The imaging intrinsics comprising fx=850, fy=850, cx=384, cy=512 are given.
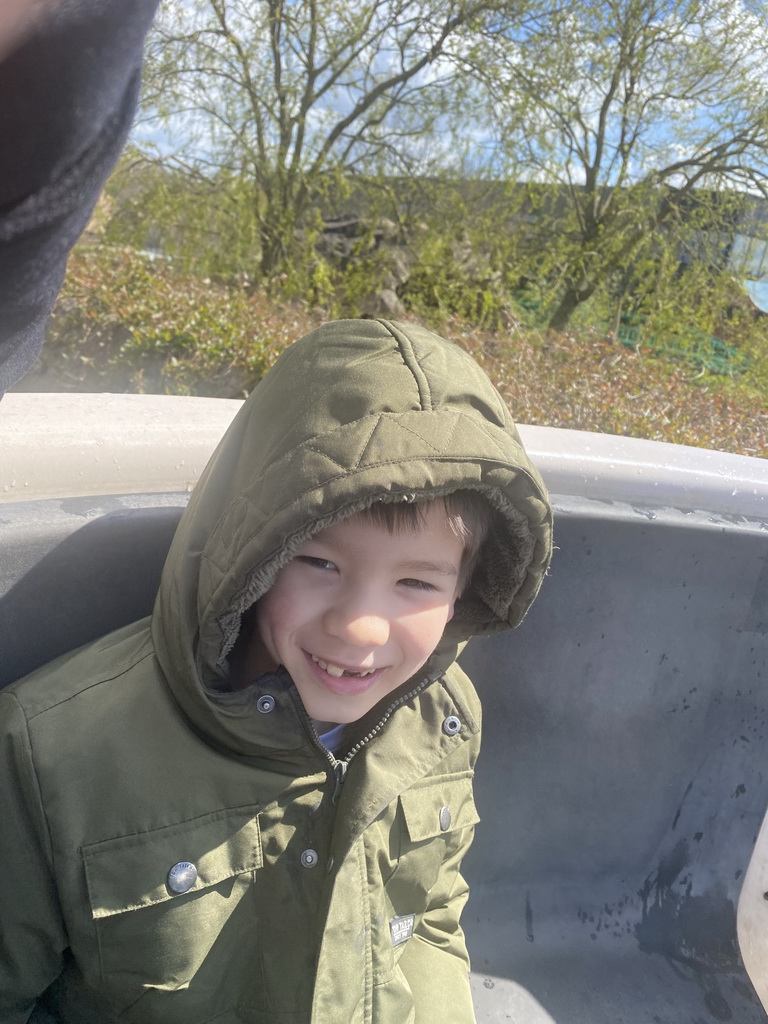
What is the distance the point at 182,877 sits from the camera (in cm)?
104

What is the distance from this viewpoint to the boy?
96cm

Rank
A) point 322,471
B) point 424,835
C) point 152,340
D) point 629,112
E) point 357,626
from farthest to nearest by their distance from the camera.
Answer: point 629,112, point 152,340, point 424,835, point 357,626, point 322,471

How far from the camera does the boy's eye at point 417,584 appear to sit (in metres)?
1.09

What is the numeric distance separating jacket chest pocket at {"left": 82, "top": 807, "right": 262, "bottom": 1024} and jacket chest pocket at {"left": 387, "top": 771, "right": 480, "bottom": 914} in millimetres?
233

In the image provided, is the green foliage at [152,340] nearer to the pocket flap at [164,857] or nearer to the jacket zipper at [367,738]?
the jacket zipper at [367,738]

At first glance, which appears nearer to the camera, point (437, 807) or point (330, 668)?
point (330, 668)

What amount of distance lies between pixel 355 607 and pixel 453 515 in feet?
0.56

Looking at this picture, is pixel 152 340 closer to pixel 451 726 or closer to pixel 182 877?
pixel 451 726

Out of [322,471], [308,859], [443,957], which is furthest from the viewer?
[443,957]

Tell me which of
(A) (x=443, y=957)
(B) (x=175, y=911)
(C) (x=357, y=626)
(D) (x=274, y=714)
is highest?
(C) (x=357, y=626)

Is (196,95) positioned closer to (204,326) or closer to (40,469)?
(204,326)

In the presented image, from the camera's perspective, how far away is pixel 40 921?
1.00 metres

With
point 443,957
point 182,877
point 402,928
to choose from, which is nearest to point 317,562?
point 182,877

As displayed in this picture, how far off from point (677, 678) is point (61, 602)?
1.11m
